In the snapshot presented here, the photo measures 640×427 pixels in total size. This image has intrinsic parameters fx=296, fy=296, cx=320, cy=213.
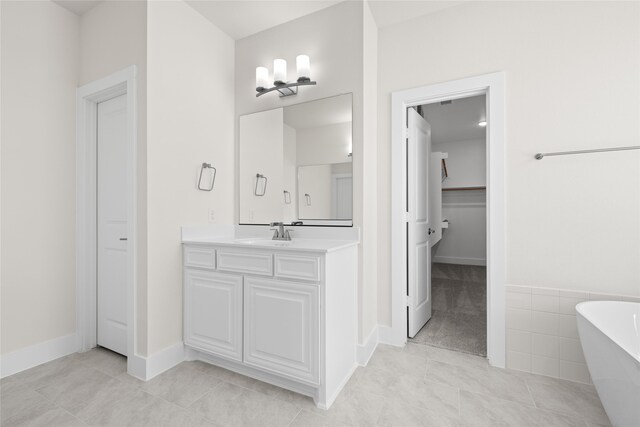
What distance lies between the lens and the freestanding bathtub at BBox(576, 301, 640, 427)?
1.20m

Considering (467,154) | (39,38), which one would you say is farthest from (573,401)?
(467,154)

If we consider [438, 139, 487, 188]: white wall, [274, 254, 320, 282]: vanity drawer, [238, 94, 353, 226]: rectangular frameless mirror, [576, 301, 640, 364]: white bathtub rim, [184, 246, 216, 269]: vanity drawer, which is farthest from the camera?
[438, 139, 487, 188]: white wall

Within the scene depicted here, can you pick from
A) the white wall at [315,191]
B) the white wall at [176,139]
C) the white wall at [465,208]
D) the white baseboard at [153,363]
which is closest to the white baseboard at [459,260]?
the white wall at [465,208]

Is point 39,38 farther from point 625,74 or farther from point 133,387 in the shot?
point 625,74

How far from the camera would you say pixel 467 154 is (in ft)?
19.1

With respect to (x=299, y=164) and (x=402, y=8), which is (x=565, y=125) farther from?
(x=299, y=164)

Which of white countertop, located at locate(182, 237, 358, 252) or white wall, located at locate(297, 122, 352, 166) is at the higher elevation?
white wall, located at locate(297, 122, 352, 166)

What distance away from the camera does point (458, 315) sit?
10.2 feet

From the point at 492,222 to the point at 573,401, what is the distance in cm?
112

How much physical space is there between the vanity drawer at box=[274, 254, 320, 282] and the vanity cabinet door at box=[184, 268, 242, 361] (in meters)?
0.34

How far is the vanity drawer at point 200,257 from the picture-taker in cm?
208

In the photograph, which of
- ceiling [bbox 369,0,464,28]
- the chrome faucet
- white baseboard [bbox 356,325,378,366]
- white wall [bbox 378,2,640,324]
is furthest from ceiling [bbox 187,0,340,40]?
white baseboard [bbox 356,325,378,366]

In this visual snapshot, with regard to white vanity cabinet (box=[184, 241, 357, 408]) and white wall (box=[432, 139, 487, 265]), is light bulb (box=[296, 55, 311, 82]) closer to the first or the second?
white vanity cabinet (box=[184, 241, 357, 408])

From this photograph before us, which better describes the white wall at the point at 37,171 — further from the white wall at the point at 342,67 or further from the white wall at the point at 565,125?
the white wall at the point at 565,125
